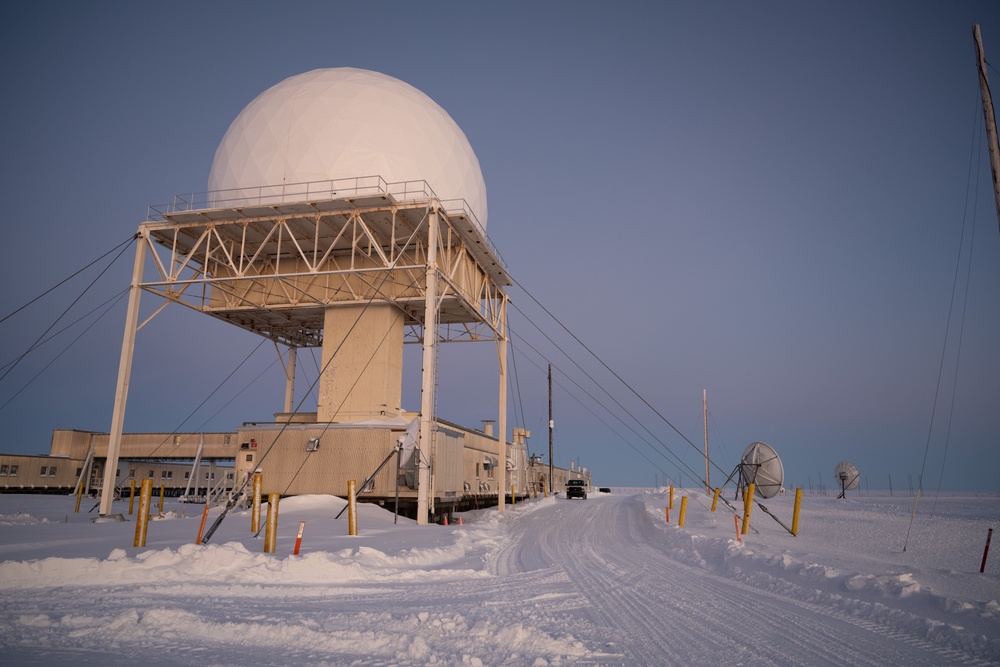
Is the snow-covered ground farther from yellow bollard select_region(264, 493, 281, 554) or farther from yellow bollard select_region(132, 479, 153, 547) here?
yellow bollard select_region(264, 493, 281, 554)

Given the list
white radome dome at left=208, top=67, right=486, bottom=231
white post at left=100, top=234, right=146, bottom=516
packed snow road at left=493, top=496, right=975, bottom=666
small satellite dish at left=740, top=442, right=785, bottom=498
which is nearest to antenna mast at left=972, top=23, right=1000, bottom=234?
small satellite dish at left=740, top=442, right=785, bottom=498

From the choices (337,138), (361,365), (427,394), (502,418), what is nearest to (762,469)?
(427,394)

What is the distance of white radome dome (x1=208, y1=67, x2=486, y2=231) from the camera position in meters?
28.4

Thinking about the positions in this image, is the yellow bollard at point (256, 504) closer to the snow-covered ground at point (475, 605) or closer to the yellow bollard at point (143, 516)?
the snow-covered ground at point (475, 605)

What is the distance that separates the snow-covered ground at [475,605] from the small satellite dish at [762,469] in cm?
599

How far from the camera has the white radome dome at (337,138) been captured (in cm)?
2839

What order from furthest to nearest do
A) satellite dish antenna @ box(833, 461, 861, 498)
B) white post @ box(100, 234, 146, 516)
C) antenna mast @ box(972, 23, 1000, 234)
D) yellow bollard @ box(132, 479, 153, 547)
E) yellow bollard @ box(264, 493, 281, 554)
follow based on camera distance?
satellite dish antenna @ box(833, 461, 861, 498) → white post @ box(100, 234, 146, 516) → antenna mast @ box(972, 23, 1000, 234) → yellow bollard @ box(132, 479, 153, 547) → yellow bollard @ box(264, 493, 281, 554)

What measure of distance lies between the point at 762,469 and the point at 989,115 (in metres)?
12.4

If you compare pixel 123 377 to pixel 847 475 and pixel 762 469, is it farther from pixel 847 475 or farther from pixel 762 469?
pixel 847 475

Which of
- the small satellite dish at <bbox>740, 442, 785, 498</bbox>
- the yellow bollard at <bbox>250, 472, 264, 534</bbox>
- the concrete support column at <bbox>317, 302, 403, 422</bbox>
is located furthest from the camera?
the concrete support column at <bbox>317, 302, 403, 422</bbox>

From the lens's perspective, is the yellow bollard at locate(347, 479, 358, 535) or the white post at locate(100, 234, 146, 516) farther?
the white post at locate(100, 234, 146, 516)

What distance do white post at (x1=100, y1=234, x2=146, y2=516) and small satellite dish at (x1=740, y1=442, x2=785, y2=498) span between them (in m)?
23.0

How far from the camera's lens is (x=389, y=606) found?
317 inches

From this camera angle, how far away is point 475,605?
8.26m
